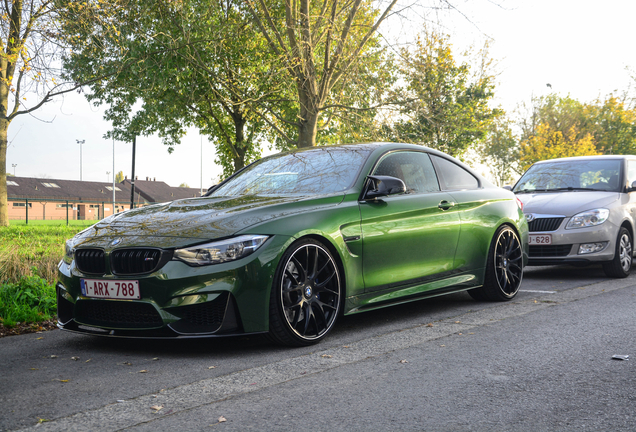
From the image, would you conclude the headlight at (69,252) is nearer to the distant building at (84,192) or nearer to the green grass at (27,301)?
the green grass at (27,301)

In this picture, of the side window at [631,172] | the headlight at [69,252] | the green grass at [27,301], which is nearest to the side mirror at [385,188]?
the headlight at [69,252]

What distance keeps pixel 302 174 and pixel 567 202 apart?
4.99 m

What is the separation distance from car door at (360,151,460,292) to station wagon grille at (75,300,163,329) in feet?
5.55

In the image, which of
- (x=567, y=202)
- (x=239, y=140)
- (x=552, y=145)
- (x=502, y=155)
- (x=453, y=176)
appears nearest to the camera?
(x=453, y=176)

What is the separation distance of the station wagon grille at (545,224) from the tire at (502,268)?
6.77 ft

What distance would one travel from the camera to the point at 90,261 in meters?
4.32

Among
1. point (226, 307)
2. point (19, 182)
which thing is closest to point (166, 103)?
point (226, 307)

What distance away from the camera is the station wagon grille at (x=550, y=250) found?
8398 millimetres

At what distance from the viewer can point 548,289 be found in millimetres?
7449

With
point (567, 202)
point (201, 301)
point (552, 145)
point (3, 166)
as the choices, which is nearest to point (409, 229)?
point (201, 301)

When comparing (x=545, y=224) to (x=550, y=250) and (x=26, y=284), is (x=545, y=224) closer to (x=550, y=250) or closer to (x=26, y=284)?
(x=550, y=250)

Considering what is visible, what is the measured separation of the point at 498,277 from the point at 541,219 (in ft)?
8.62

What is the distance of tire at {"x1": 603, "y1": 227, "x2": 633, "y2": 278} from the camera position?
8414mm

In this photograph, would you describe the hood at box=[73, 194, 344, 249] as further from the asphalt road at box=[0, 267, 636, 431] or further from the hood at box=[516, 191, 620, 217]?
the hood at box=[516, 191, 620, 217]
